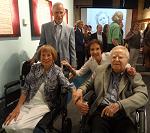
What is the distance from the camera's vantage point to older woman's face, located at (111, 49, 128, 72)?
6.45ft

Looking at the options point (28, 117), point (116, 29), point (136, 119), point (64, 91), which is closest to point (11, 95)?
point (28, 117)

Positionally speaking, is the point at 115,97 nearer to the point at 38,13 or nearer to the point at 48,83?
the point at 48,83

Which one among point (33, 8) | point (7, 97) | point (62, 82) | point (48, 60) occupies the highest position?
point (33, 8)

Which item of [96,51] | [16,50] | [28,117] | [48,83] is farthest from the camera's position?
[16,50]

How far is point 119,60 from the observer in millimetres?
1964

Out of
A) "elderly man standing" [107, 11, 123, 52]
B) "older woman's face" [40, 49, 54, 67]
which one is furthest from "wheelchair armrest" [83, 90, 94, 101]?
"elderly man standing" [107, 11, 123, 52]

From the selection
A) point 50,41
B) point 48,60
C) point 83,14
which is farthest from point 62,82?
point 83,14

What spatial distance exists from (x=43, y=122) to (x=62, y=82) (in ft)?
1.45

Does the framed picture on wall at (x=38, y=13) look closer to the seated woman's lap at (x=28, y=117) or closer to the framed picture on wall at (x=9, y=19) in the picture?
the framed picture on wall at (x=9, y=19)

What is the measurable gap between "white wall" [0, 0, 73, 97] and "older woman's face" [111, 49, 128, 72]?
1.47 metres

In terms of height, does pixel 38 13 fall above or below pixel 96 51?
above

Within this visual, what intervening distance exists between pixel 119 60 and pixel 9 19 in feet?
5.40

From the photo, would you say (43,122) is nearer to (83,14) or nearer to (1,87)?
(1,87)

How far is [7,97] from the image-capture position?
2451 millimetres
